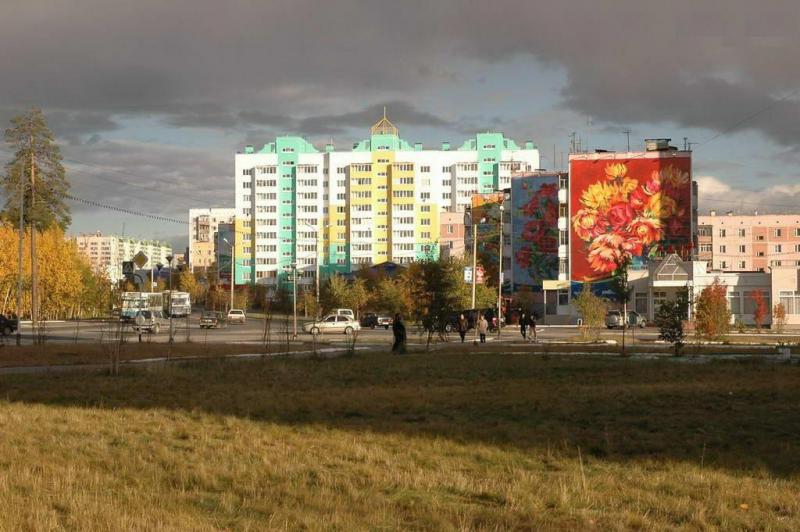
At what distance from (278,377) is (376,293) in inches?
3024

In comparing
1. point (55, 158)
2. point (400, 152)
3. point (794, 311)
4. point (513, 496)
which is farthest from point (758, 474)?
point (400, 152)

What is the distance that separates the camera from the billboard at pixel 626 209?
94.8 m

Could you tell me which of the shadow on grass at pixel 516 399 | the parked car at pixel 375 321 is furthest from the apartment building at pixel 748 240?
the shadow on grass at pixel 516 399

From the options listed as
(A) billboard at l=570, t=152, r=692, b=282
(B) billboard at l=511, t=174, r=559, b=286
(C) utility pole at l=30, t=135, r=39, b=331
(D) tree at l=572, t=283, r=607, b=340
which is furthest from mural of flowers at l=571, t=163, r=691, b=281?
(C) utility pole at l=30, t=135, r=39, b=331

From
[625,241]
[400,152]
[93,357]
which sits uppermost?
[400,152]

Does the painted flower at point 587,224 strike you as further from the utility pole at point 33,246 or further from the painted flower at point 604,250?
the utility pole at point 33,246

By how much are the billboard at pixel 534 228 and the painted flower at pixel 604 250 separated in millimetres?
6703

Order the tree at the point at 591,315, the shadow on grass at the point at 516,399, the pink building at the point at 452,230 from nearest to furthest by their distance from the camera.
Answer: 1. the shadow on grass at the point at 516,399
2. the tree at the point at 591,315
3. the pink building at the point at 452,230

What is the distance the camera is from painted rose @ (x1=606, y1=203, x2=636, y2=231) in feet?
313

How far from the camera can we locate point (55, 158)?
284ft

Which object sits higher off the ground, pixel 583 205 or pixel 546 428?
pixel 583 205

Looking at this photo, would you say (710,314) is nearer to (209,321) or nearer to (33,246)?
(209,321)

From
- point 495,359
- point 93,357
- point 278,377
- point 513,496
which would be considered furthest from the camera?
point 93,357

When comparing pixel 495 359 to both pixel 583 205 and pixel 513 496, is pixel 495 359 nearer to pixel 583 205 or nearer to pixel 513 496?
pixel 513 496
